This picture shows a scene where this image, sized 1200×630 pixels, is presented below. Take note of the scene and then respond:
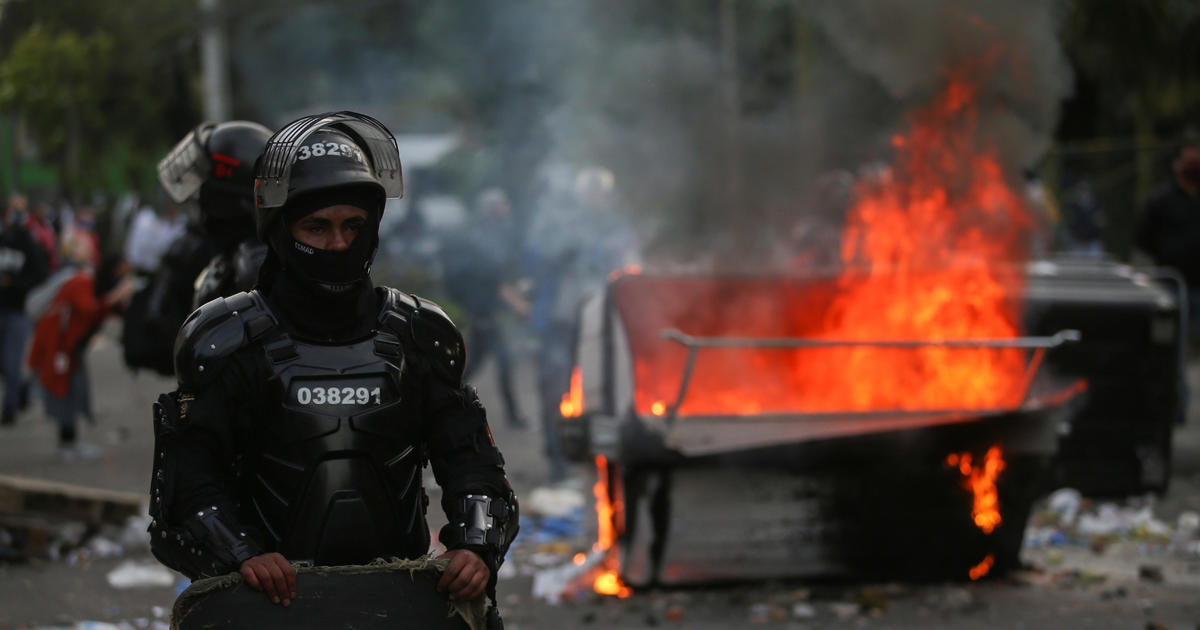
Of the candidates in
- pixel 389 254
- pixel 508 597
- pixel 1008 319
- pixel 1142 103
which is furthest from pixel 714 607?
pixel 389 254

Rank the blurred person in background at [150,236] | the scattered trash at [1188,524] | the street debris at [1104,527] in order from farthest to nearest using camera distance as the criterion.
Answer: the blurred person in background at [150,236], the scattered trash at [1188,524], the street debris at [1104,527]

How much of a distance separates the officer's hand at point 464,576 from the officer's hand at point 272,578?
28 cm

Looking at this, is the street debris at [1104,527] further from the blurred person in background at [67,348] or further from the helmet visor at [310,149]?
the blurred person in background at [67,348]

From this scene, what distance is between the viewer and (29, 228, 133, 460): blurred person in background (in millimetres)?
10445

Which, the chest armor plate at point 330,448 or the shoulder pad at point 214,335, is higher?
the shoulder pad at point 214,335

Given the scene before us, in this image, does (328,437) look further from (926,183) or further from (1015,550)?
(926,183)

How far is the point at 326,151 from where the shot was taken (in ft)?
9.33

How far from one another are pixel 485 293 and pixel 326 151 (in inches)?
337

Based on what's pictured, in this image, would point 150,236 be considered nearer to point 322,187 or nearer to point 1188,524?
point 1188,524

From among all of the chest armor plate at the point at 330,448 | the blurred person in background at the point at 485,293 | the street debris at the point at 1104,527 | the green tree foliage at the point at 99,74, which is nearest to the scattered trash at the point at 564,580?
the street debris at the point at 1104,527

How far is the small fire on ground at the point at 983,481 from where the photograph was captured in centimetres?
596

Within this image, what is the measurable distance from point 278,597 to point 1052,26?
6867 millimetres

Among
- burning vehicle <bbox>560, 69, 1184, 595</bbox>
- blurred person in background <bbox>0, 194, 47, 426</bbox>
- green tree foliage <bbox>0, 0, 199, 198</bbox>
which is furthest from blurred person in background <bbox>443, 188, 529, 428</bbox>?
green tree foliage <bbox>0, 0, 199, 198</bbox>

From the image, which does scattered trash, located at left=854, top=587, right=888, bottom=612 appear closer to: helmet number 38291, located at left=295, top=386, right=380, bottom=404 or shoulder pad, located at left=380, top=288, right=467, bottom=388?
shoulder pad, located at left=380, top=288, right=467, bottom=388
